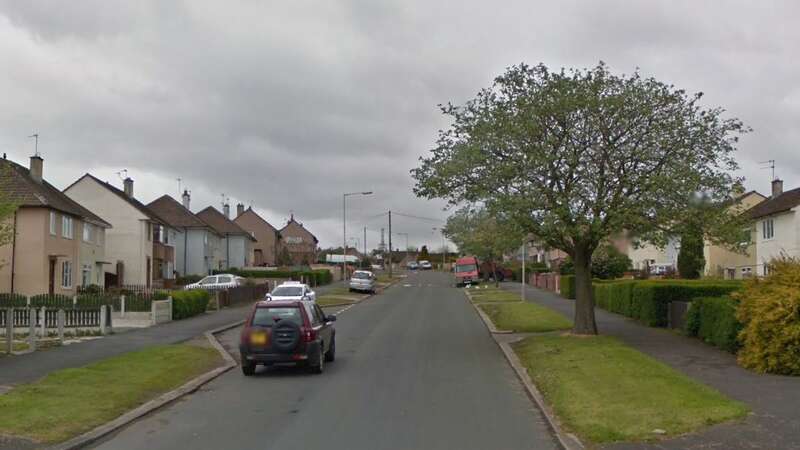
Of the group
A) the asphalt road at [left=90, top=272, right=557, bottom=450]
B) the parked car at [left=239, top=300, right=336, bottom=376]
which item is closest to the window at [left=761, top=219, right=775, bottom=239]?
the asphalt road at [left=90, top=272, right=557, bottom=450]

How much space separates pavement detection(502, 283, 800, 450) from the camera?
902 cm

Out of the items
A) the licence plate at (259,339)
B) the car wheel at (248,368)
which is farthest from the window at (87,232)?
the licence plate at (259,339)

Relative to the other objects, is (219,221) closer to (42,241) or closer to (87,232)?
(87,232)

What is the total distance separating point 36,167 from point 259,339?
34217mm

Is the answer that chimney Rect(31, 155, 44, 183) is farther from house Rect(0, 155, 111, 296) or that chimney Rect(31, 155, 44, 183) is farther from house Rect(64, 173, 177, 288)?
house Rect(64, 173, 177, 288)

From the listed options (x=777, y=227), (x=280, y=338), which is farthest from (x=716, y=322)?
(x=777, y=227)

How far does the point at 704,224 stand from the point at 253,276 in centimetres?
5895

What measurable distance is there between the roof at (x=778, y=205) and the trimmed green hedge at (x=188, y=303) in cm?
2744

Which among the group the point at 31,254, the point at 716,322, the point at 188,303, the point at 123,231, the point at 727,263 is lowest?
the point at 188,303

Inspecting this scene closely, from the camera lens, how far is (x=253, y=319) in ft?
54.9

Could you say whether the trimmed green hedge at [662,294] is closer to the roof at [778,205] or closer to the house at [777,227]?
the house at [777,227]

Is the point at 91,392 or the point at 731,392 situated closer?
the point at 731,392

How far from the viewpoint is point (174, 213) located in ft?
248

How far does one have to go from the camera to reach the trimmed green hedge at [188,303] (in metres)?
33.4
